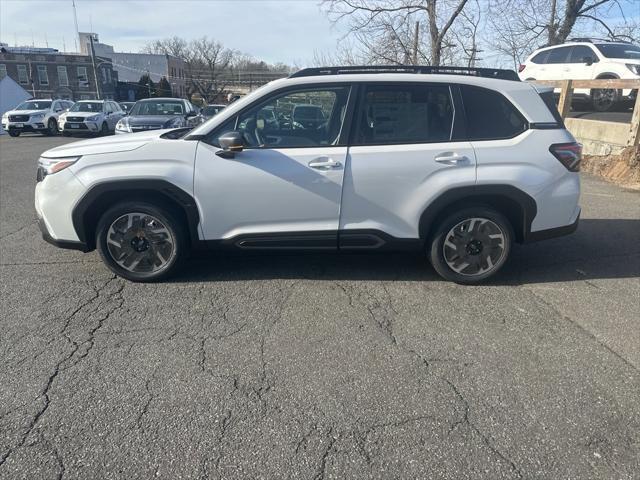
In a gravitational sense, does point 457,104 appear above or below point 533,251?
above

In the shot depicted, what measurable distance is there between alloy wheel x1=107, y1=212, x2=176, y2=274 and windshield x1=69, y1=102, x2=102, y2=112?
21274 millimetres

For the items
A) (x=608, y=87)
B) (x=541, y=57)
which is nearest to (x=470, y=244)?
(x=608, y=87)

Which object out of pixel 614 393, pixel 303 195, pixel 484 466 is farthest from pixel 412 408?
pixel 303 195

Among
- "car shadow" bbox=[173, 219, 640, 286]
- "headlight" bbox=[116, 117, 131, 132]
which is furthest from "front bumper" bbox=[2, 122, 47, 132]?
"car shadow" bbox=[173, 219, 640, 286]

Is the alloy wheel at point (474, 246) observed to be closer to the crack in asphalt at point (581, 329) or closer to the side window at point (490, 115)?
the crack in asphalt at point (581, 329)

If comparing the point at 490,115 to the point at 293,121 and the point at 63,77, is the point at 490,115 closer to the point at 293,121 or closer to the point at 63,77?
the point at 293,121

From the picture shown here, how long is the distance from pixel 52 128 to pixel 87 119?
3.59 metres

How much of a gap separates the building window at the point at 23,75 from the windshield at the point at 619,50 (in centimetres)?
7089

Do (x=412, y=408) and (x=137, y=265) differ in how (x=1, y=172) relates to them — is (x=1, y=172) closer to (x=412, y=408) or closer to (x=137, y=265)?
(x=137, y=265)

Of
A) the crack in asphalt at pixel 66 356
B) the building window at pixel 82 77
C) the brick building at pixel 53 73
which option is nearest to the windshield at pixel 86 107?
the crack in asphalt at pixel 66 356

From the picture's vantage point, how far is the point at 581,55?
13195mm

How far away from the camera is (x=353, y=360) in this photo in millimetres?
3125

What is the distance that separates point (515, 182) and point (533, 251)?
162 cm

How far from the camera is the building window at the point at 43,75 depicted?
6391 cm
